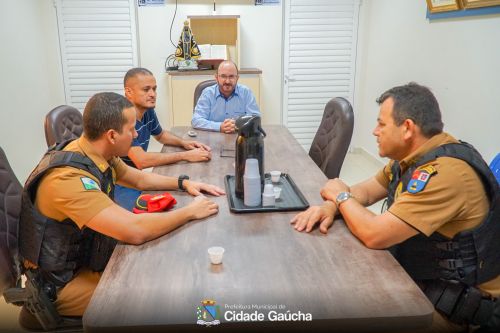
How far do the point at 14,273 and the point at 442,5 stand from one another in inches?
127

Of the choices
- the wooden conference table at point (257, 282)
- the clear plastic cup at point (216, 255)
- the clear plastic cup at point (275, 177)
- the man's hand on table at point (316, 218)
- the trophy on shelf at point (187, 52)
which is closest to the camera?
the wooden conference table at point (257, 282)

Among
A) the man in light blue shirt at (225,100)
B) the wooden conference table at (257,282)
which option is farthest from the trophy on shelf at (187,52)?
the wooden conference table at (257,282)

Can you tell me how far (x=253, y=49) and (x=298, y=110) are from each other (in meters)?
0.87

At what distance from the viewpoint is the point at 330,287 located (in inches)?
42.5

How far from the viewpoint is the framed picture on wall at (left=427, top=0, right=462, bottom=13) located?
9.68 feet

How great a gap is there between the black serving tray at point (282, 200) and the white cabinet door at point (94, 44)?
3.26 m

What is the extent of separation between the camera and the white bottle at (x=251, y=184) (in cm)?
150

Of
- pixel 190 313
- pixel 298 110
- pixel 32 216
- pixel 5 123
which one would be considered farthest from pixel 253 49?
pixel 190 313

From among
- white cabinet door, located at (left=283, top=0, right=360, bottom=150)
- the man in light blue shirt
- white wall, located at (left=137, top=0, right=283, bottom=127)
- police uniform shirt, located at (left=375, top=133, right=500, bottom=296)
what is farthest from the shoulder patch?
white cabinet door, located at (left=283, top=0, right=360, bottom=150)

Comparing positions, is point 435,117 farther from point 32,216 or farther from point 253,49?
point 253,49

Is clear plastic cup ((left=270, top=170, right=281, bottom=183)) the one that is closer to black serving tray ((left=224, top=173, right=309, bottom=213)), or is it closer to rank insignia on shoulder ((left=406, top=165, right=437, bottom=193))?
black serving tray ((left=224, top=173, right=309, bottom=213))

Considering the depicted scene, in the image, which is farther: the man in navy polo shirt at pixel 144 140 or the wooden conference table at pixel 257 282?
the man in navy polo shirt at pixel 144 140

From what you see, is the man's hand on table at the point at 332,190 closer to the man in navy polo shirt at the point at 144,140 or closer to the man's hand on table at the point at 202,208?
the man's hand on table at the point at 202,208

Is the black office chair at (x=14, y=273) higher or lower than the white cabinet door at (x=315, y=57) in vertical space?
lower
